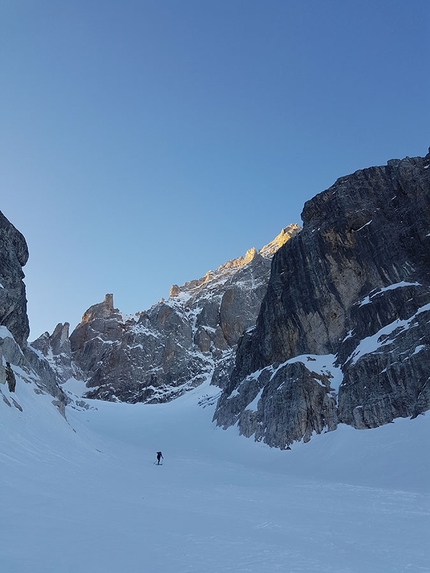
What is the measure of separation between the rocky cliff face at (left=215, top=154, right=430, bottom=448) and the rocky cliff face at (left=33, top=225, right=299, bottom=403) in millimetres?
59862

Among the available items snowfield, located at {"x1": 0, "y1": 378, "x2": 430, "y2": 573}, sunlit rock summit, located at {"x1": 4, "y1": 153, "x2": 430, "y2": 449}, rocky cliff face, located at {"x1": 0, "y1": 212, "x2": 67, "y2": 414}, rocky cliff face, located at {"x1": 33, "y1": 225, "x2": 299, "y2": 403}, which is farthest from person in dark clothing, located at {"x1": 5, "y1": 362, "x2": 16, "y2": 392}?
rocky cliff face, located at {"x1": 33, "y1": 225, "x2": 299, "y2": 403}

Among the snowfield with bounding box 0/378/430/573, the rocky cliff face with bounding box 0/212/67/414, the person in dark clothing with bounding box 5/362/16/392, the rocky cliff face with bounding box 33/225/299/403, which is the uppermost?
the rocky cliff face with bounding box 33/225/299/403

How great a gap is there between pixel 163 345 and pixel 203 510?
116 meters

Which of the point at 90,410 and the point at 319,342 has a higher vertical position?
the point at 319,342

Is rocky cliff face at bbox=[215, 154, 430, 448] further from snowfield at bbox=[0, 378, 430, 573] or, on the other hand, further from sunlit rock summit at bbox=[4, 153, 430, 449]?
snowfield at bbox=[0, 378, 430, 573]

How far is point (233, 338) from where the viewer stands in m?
127

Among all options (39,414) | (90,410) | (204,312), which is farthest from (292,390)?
(204,312)

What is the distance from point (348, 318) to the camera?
44719 mm

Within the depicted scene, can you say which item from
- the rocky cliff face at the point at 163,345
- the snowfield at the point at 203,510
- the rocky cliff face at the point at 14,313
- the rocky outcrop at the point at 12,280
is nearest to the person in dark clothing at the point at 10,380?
the rocky cliff face at the point at 14,313

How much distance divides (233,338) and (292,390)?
8536 centimetres

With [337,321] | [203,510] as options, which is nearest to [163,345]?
[337,321]

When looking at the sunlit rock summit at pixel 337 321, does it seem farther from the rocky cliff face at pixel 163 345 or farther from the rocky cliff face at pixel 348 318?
the rocky cliff face at pixel 163 345

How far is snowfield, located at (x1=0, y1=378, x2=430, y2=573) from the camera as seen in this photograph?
8141 millimetres

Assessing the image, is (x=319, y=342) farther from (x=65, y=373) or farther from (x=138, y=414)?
(x=65, y=373)
